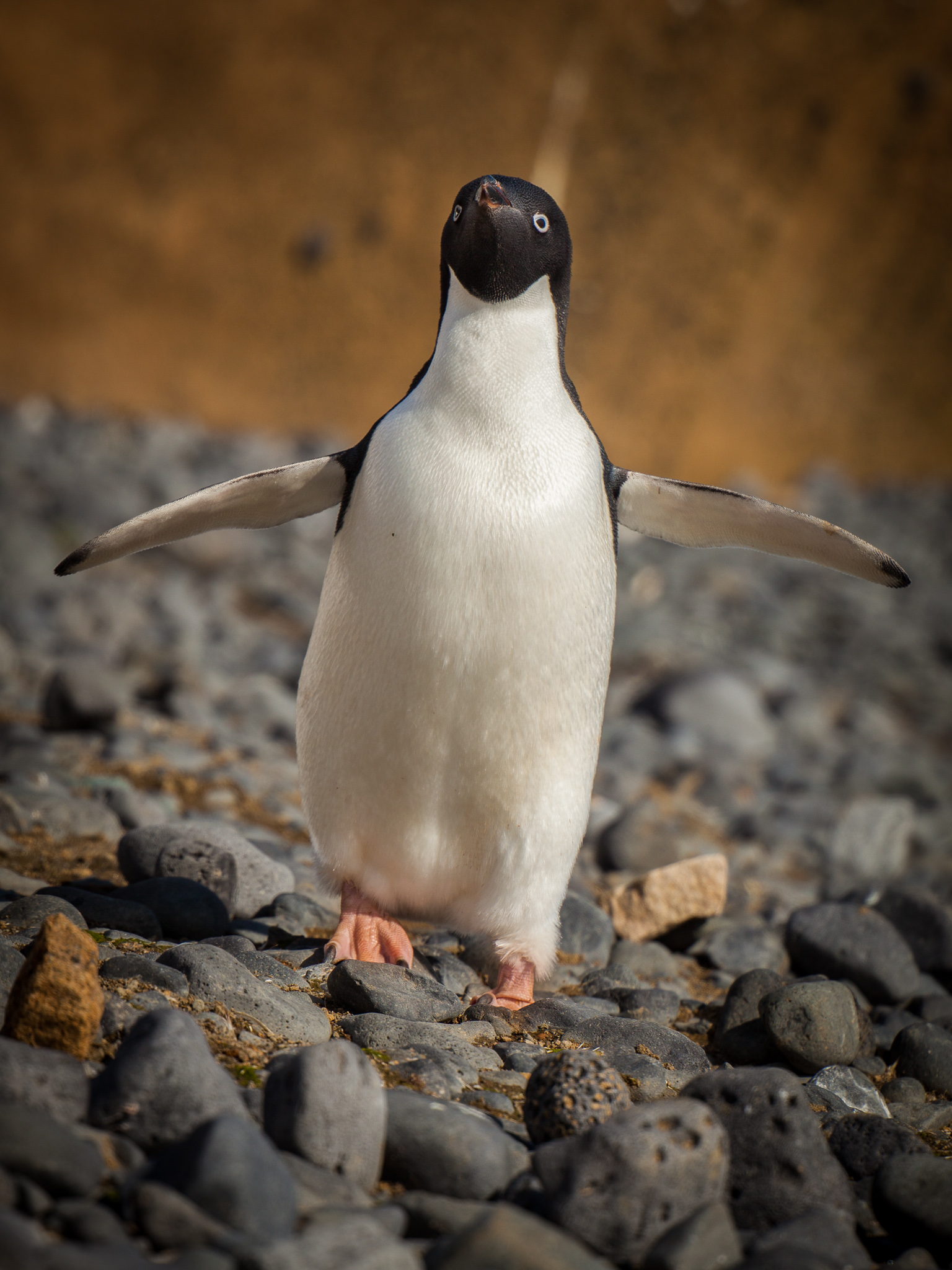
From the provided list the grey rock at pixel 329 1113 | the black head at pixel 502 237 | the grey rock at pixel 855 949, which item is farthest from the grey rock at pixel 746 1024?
the black head at pixel 502 237

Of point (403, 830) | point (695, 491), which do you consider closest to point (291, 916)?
point (403, 830)

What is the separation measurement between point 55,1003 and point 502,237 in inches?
78.0

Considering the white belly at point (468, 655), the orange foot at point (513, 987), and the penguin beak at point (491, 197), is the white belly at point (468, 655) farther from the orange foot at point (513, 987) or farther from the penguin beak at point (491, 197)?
the penguin beak at point (491, 197)

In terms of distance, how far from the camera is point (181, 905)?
2.84 m

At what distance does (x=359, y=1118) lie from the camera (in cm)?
172

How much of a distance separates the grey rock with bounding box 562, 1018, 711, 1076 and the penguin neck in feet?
4.85

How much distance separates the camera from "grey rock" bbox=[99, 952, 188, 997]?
7.18ft

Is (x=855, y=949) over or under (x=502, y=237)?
under

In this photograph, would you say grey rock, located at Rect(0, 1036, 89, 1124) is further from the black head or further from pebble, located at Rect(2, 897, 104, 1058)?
the black head

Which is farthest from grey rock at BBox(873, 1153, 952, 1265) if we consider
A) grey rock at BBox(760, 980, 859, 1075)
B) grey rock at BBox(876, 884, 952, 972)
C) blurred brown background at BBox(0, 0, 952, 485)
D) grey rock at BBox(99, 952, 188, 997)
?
blurred brown background at BBox(0, 0, 952, 485)

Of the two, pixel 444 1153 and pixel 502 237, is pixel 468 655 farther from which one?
pixel 444 1153

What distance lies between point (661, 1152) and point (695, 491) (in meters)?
1.90

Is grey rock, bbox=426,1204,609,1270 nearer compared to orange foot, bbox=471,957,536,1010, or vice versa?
grey rock, bbox=426,1204,609,1270

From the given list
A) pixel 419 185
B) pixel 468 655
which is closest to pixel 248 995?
pixel 468 655
